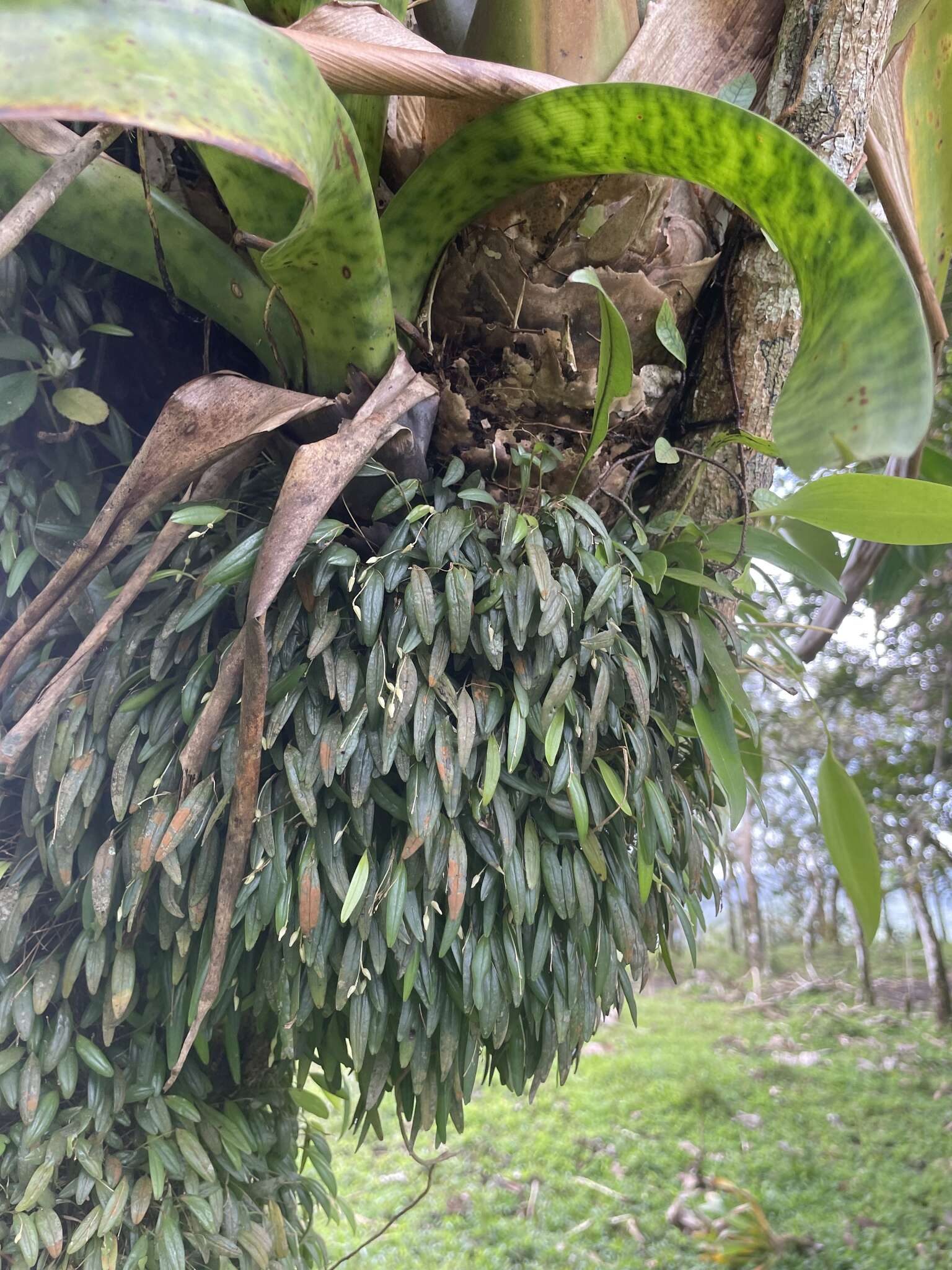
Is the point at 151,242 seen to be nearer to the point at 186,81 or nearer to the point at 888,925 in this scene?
the point at 186,81

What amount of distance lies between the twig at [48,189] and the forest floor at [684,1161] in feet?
7.50

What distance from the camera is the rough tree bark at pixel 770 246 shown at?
70 cm

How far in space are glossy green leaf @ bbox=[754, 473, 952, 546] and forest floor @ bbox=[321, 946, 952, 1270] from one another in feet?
6.83

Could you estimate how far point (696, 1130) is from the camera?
277cm

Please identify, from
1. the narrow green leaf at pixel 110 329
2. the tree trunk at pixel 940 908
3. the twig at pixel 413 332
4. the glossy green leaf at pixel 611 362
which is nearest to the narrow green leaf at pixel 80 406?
the narrow green leaf at pixel 110 329

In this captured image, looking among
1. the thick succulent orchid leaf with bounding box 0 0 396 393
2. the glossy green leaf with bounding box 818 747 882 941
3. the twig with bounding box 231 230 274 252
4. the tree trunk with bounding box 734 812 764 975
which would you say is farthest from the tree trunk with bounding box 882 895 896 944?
the thick succulent orchid leaf with bounding box 0 0 396 393

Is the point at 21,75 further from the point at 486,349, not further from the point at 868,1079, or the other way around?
the point at 868,1079

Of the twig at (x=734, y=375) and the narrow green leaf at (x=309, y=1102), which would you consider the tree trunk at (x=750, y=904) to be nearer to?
the narrow green leaf at (x=309, y=1102)

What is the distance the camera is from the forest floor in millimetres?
2086

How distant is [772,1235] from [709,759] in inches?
78.1

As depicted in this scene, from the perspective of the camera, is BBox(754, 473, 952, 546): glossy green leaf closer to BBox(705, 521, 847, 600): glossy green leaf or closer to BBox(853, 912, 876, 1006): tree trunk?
BBox(705, 521, 847, 600): glossy green leaf

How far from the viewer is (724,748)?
2.53ft

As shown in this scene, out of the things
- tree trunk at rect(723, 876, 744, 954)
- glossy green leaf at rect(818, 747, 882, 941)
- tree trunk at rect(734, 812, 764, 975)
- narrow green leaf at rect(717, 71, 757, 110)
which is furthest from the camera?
tree trunk at rect(723, 876, 744, 954)

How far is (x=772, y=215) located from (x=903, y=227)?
369mm
